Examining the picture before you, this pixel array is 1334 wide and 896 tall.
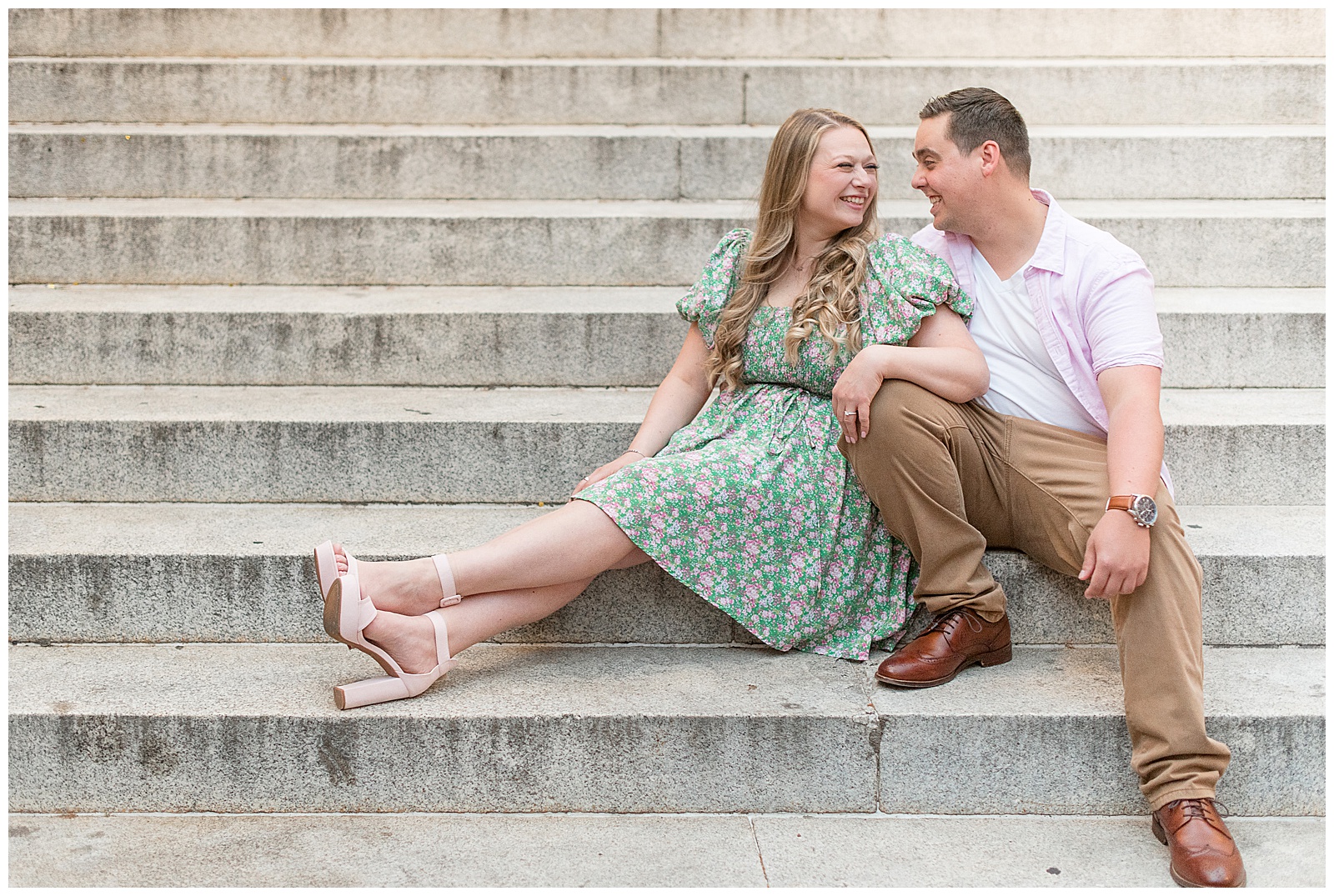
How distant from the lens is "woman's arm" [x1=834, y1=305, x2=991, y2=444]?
2.47 meters

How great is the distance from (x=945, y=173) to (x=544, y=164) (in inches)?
81.6

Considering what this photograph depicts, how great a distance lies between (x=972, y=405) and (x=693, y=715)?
0.91 m

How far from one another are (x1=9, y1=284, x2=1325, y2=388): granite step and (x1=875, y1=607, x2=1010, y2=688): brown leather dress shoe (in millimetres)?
1334

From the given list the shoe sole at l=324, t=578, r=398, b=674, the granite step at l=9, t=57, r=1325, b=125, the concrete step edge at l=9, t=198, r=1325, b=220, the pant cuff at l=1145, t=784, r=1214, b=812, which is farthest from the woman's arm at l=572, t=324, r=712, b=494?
the granite step at l=9, t=57, r=1325, b=125

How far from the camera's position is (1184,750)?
7.22 feet

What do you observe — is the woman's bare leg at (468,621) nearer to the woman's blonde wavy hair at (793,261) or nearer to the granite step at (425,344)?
the woman's blonde wavy hair at (793,261)

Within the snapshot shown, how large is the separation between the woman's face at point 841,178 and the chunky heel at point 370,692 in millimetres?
1397

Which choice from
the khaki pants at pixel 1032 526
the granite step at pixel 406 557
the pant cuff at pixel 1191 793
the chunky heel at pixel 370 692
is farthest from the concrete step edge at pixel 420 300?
Answer: the pant cuff at pixel 1191 793

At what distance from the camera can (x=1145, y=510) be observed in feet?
7.27

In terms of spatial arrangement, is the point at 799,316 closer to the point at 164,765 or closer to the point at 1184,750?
the point at 1184,750

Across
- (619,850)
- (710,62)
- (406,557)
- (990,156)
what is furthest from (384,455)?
(710,62)

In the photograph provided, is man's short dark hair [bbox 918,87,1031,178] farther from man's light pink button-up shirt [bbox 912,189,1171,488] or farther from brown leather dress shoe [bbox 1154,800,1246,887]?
brown leather dress shoe [bbox 1154,800,1246,887]

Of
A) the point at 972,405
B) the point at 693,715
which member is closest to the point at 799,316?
the point at 972,405

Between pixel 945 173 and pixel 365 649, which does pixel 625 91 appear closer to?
pixel 945 173
